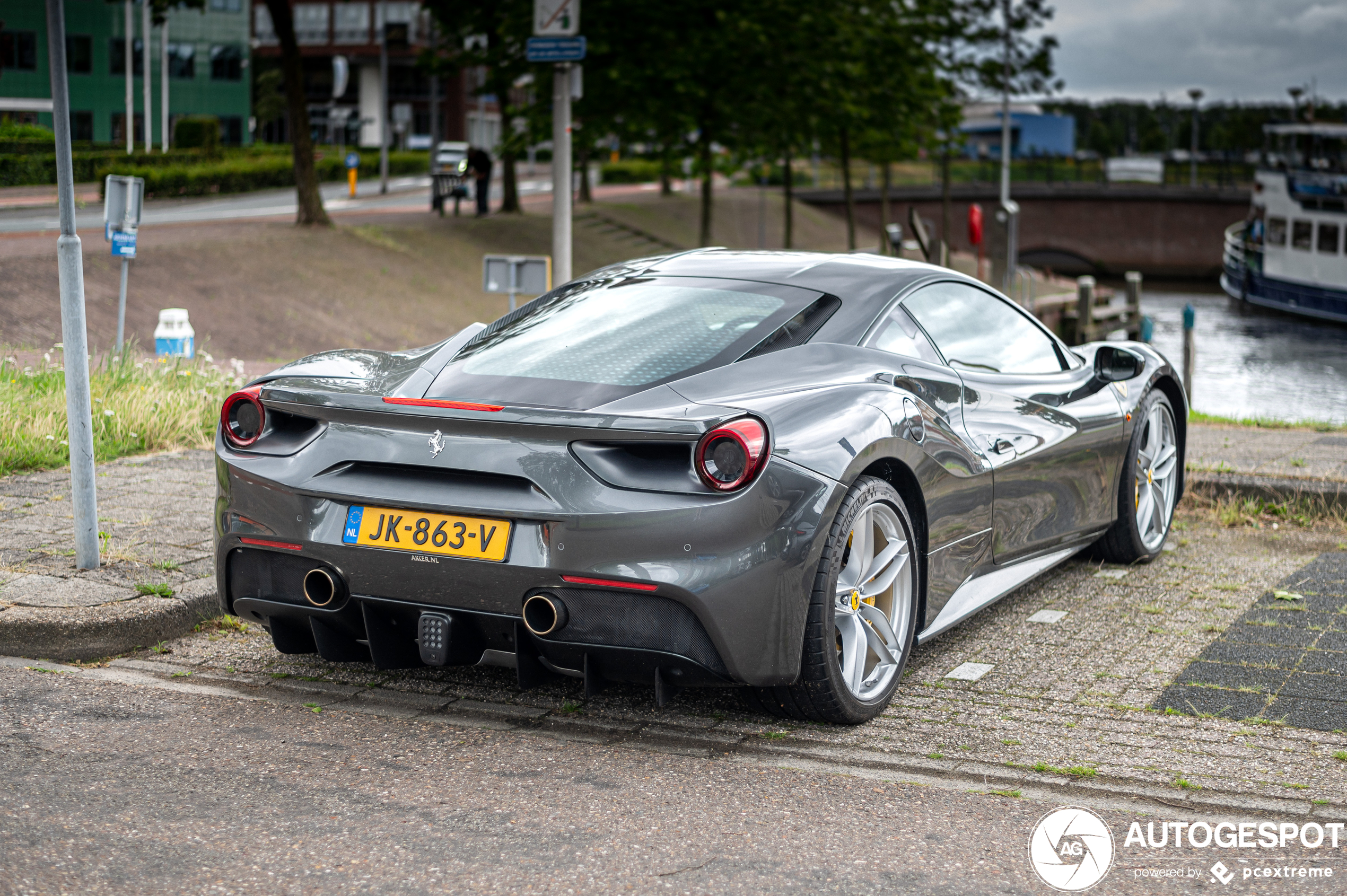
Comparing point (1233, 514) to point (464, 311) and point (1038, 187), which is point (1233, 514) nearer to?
point (464, 311)

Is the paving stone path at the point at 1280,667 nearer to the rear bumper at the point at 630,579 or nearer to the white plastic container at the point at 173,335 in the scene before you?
the rear bumper at the point at 630,579

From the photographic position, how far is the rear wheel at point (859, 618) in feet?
12.1

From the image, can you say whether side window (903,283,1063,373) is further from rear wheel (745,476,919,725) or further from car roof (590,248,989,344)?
rear wheel (745,476,919,725)

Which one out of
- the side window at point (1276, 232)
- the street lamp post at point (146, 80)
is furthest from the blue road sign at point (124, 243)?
the street lamp post at point (146, 80)

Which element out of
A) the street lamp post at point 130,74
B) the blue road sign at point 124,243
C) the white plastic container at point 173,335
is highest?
the street lamp post at point 130,74

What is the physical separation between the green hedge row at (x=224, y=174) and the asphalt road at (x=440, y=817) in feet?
104

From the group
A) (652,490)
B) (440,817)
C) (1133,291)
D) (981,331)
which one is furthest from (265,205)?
(440,817)

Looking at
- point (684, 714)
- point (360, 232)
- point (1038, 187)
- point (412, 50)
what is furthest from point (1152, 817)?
point (412, 50)

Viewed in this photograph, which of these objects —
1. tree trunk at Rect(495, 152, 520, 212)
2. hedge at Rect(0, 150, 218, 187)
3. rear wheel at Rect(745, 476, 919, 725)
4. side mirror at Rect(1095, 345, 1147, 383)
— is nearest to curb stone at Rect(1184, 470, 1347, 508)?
side mirror at Rect(1095, 345, 1147, 383)

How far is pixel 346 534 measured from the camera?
3.73 m

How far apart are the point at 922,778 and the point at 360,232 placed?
24993mm

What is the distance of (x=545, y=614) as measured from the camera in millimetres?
3594

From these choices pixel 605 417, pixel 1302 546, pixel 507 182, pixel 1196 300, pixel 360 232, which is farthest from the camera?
pixel 1196 300

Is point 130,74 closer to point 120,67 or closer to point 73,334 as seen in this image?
point 120,67
